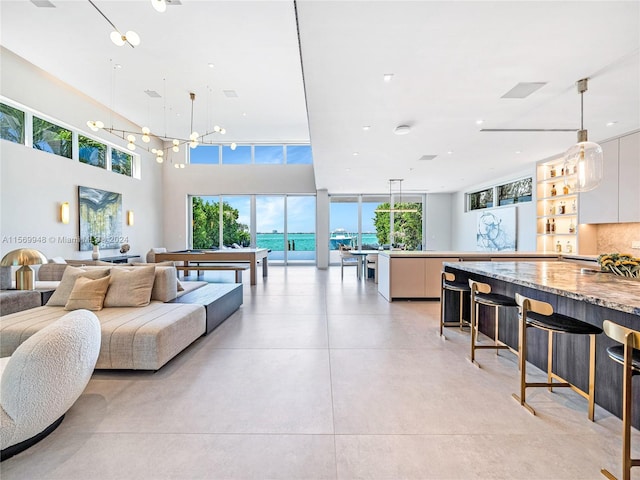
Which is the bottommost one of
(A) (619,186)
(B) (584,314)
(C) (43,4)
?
(B) (584,314)

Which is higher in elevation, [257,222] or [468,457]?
[257,222]

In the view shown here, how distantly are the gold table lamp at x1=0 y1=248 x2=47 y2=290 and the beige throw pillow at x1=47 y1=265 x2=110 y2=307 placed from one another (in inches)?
17.3

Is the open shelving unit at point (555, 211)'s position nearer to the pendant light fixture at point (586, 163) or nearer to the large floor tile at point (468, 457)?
the pendant light fixture at point (586, 163)

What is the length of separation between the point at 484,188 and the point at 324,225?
534 centimetres

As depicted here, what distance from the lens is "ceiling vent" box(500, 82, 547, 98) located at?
10.6ft

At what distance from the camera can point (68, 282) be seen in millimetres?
3473

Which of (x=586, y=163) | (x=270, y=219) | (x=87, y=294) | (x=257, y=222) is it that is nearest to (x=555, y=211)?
(x=586, y=163)

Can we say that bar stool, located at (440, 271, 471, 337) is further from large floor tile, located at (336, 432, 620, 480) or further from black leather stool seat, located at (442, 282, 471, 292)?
large floor tile, located at (336, 432, 620, 480)

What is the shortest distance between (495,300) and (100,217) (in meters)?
8.97

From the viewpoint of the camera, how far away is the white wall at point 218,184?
11.5m

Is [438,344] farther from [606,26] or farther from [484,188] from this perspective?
[484,188]

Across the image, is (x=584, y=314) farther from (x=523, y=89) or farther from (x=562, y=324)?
(x=523, y=89)

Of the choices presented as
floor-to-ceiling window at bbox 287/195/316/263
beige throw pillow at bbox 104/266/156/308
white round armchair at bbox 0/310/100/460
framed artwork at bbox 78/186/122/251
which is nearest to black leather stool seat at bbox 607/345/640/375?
white round armchair at bbox 0/310/100/460

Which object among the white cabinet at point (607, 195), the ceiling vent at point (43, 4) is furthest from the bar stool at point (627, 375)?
the ceiling vent at point (43, 4)
